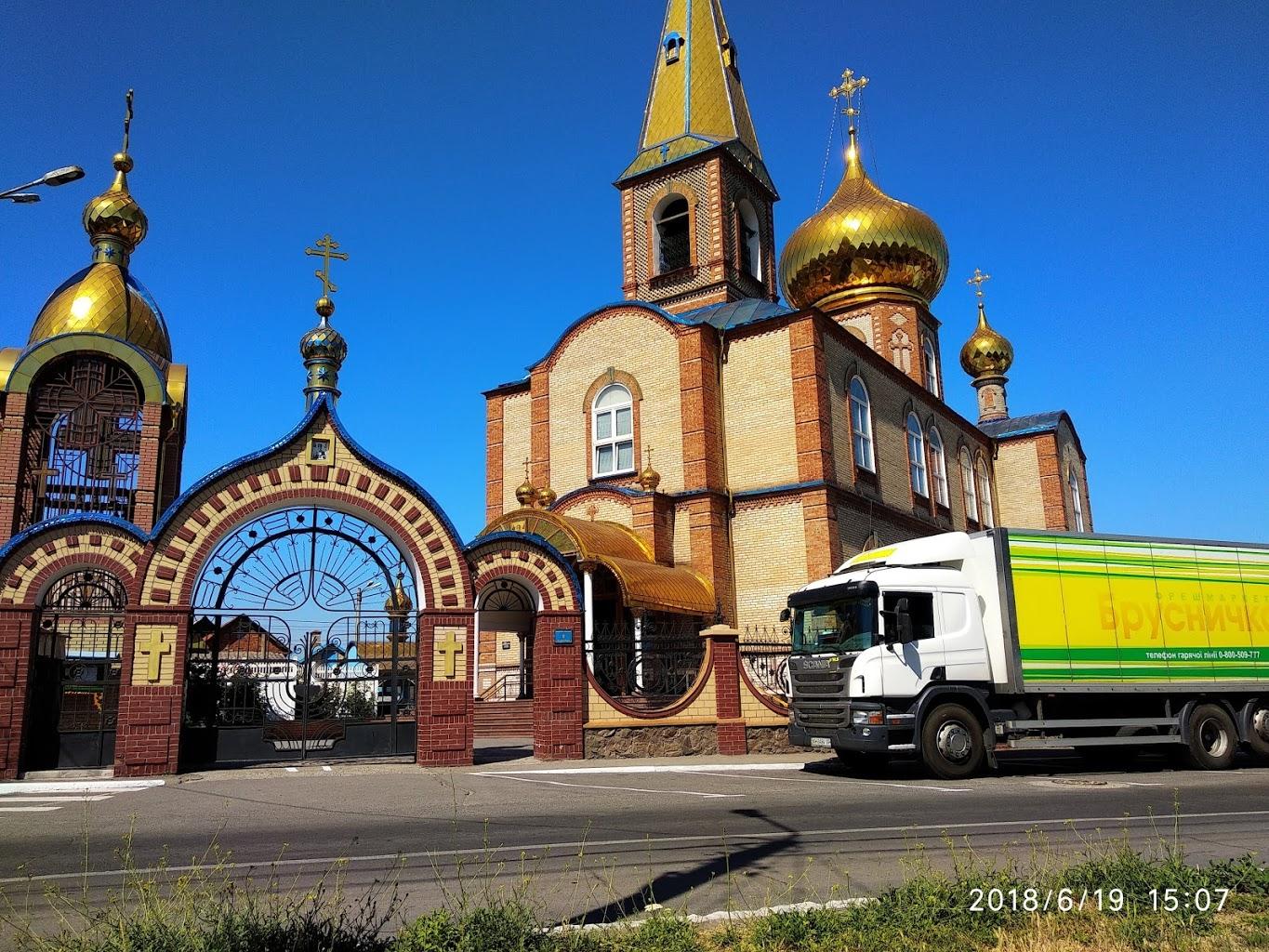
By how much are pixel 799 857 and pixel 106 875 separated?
15.7 ft

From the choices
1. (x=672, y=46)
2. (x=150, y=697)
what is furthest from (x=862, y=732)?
(x=672, y=46)

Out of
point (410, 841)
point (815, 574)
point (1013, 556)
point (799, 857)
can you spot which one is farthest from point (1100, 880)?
point (815, 574)

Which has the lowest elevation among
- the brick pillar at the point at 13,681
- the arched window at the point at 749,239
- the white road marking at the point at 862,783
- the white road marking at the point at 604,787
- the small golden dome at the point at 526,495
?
the white road marking at the point at 862,783

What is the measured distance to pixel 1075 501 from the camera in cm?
3738

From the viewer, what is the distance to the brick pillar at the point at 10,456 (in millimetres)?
19641

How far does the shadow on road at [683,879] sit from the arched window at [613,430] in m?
16.6

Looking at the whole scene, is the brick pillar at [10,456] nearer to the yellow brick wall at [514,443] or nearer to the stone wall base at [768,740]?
the yellow brick wall at [514,443]

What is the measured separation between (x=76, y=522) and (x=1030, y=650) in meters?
13.6

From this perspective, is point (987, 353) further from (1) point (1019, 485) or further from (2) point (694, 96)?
(2) point (694, 96)

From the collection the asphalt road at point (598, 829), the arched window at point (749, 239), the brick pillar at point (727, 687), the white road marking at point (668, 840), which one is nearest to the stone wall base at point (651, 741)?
the brick pillar at point (727, 687)

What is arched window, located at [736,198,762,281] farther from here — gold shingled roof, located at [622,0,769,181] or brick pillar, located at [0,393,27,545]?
brick pillar, located at [0,393,27,545]

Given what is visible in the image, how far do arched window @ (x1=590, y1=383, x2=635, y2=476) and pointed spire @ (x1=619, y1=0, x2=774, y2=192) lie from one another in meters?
8.80

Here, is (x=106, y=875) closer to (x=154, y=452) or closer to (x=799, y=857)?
(x=799, y=857)

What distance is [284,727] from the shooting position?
14.9 metres
